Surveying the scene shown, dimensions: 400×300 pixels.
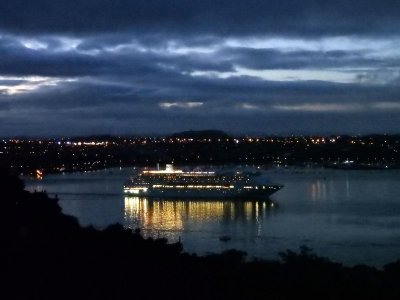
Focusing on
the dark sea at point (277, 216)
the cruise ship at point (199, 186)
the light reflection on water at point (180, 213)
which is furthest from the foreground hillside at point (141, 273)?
the cruise ship at point (199, 186)

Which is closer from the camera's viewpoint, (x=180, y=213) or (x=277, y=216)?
(x=277, y=216)

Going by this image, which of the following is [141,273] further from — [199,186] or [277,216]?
[199,186]

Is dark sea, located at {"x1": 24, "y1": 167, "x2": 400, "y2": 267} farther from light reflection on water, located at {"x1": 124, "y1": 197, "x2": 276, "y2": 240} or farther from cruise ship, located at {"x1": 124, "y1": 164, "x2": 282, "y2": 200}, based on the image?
cruise ship, located at {"x1": 124, "y1": 164, "x2": 282, "y2": 200}

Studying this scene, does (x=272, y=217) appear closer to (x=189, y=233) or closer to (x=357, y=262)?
(x=189, y=233)

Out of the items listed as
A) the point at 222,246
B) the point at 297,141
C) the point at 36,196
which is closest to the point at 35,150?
the point at 297,141

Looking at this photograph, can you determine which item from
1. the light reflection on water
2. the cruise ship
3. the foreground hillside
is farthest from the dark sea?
the foreground hillside

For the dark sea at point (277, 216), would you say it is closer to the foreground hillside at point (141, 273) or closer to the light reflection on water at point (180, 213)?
the light reflection on water at point (180, 213)

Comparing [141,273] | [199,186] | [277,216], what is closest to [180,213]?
[277,216]

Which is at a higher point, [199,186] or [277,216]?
[199,186]
